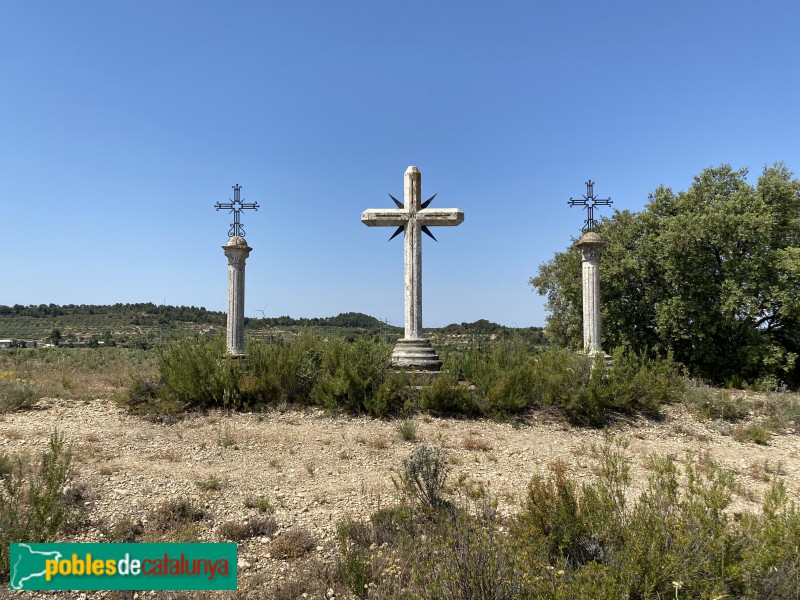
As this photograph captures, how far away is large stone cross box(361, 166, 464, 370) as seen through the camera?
980 cm

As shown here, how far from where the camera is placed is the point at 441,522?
3348 mm

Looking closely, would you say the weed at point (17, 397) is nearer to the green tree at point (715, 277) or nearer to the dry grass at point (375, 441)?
the dry grass at point (375, 441)

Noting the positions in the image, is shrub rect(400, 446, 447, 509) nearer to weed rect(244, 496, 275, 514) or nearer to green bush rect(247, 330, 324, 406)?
weed rect(244, 496, 275, 514)

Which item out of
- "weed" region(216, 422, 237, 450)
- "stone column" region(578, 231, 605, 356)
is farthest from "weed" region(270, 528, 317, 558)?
"stone column" region(578, 231, 605, 356)

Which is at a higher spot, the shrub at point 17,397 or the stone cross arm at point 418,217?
the stone cross arm at point 418,217

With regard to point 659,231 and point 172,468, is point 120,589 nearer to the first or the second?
point 172,468

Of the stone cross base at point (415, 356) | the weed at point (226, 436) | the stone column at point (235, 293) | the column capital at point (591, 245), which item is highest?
the column capital at point (591, 245)

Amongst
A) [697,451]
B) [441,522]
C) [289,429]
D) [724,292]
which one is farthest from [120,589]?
[724,292]

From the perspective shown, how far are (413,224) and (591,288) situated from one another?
4.57 metres

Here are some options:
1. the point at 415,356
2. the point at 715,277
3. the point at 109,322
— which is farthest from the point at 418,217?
the point at 109,322

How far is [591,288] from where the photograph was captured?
1117 centimetres

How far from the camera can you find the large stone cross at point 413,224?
980cm

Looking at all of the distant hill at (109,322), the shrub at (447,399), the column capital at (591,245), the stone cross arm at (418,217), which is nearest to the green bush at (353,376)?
the shrub at (447,399)

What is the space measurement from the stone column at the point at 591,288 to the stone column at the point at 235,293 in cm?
811
